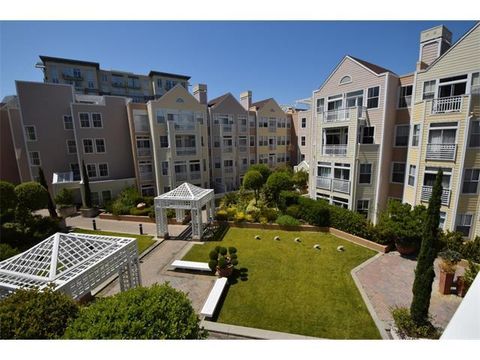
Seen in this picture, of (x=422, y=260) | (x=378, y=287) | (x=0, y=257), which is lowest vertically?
(x=378, y=287)

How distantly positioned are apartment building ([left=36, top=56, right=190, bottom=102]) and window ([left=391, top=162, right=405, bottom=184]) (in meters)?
34.0

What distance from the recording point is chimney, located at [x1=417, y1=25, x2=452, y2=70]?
14.2 metres

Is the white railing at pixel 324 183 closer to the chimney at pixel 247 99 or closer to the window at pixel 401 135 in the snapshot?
the window at pixel 401 135

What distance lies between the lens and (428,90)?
1389 cm

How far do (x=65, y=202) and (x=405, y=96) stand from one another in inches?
1221

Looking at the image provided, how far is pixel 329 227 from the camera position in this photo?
16.9 metres

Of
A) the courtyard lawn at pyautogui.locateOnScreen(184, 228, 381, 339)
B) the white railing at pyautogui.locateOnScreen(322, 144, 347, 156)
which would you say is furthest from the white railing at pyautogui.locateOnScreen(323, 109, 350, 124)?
the courtyard lawn at pyautogui.locateOnScreen(184, 228, 381, 339)

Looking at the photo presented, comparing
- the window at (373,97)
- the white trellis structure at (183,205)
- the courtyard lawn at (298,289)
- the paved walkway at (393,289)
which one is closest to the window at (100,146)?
the white trellis structure at (183,205)

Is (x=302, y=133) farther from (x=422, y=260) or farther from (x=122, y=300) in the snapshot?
(x=122, y=300)

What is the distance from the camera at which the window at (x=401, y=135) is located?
52.4 ft

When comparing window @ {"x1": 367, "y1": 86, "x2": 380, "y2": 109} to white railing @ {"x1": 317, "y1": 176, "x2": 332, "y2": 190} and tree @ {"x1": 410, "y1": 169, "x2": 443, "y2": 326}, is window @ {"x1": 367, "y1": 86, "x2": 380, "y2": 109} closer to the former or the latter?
white railing @ {"x1": 317, "y1": 176, "x2": 332, "y2": 190}

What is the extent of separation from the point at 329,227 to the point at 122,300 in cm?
1507

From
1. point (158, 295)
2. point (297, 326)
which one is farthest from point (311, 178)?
point (158, 295)

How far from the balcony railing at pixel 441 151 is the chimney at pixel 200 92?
22.4 m
